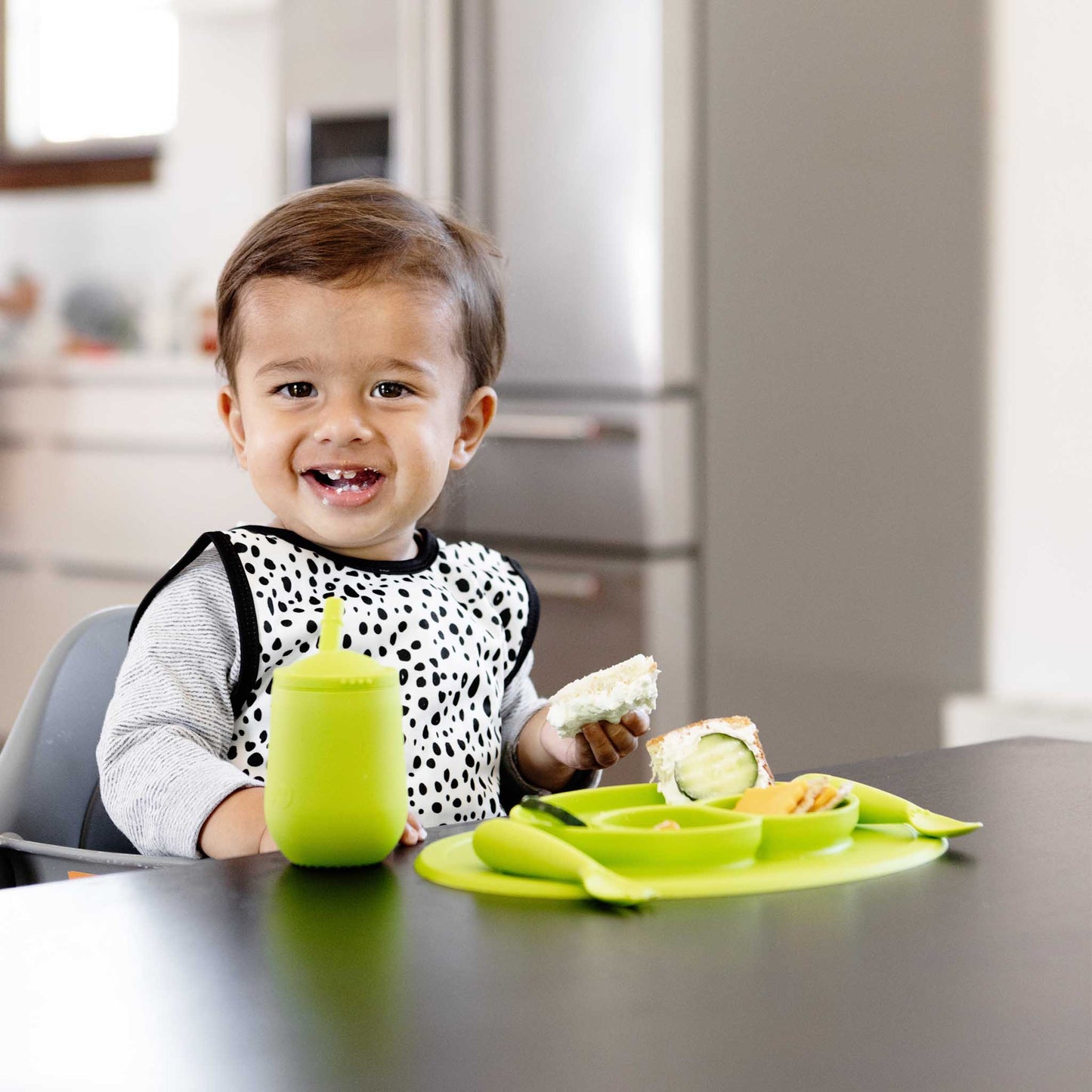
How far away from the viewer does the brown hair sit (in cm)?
117

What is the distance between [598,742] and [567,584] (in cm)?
171

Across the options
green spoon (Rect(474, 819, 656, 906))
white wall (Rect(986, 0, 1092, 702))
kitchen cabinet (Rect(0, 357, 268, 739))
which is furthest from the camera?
kitchen cabinet (Rect(0, 357, 268, 739))

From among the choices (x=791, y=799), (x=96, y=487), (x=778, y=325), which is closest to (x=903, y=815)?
(x=791, y=799)

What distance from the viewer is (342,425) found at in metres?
1.15

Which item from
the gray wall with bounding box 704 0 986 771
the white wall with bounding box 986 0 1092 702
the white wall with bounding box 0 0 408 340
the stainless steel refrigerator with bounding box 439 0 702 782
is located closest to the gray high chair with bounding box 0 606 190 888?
the stainless steel refrigerator with bounding box 439 0 702 782

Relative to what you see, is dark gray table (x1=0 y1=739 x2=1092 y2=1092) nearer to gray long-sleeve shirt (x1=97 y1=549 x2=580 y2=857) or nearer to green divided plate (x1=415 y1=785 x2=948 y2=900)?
green divided plate (x1=415 y1=785 x2=948 y2=900)

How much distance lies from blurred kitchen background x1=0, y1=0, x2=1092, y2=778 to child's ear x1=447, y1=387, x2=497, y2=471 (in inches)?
51.6

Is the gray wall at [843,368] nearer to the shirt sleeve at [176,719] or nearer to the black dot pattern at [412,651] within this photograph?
the black dot pattern at [412,651]

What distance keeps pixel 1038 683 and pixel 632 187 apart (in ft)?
3.78

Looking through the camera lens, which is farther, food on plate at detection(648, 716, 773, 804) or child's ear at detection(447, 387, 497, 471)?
child's ear at detection(447, 387, 497, 471)

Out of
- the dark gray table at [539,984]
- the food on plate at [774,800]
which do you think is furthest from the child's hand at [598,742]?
the dark gray table at [539,984]

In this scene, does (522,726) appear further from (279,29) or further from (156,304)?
(156,304)

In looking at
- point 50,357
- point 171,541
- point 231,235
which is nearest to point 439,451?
point 171,541

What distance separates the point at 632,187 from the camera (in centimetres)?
264
